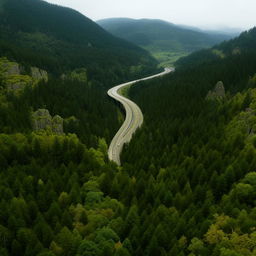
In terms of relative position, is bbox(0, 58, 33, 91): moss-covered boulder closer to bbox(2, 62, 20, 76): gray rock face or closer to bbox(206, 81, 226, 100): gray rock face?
bbox(2, 62, 20, 76): gray rock face

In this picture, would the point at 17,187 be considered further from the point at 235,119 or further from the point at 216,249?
the point at 235,119

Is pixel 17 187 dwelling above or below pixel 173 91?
below

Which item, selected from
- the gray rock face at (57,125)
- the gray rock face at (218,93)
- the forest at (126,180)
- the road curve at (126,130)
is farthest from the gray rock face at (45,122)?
the gray rock face at (218,93)

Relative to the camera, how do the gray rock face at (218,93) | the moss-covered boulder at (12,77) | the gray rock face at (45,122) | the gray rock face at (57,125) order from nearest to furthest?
the gray rock face at (45,122) → the gray rock face at (57,125) → the moss-covered boulder at (12,77) → the gray rock face at (218,93)

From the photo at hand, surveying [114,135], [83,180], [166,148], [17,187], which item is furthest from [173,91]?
[17,187]

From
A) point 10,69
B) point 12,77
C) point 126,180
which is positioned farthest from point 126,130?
point 10,69

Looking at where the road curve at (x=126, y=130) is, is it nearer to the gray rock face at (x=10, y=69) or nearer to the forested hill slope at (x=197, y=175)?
the forested hill slope at (x=197, y=175)

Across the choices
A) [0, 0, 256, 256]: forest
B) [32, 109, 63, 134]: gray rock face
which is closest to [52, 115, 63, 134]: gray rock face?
[32, 109, 63, 134]: gray rock face

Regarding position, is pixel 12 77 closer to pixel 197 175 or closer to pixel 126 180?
pixel 126 180
